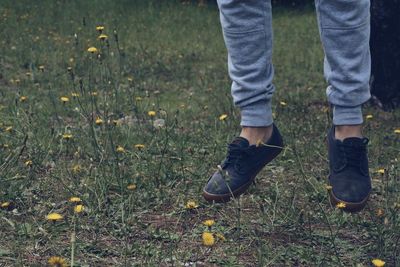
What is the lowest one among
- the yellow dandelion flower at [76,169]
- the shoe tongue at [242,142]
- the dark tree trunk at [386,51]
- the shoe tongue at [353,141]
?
the dark tree trunk at [386,51]

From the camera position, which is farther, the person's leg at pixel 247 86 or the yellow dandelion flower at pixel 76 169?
the yellow dandelion flower at pixel 76 169

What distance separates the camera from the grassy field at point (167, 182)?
6.72 ft

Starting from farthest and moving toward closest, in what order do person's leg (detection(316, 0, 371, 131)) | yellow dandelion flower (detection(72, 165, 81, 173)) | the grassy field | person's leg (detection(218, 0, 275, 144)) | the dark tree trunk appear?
1. the dark tree trunk
2. yellow dandelion flower (detection(72, 165, 81, 173))
3. person's leg (detection(218, 0, 275, 144))
4. person's leg (detection(316, 0, 371, 131))
5. the grassy field

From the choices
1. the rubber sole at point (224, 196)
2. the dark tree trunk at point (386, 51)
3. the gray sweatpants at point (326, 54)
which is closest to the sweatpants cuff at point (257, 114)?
the gray sweatpants at point (326, 54)

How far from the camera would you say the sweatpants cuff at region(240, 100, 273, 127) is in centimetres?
238

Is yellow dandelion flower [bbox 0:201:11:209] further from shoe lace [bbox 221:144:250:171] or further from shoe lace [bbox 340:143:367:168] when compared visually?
shoe lace [bbox 340:143:367:168]

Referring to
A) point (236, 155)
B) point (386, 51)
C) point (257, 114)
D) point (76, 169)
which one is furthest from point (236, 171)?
point (386, 51)

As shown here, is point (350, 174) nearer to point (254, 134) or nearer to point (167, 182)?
point (254, 134)

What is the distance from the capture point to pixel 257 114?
7.86 feet

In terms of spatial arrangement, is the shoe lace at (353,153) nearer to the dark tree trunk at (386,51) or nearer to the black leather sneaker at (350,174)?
the black leather sneaker at (350,174)

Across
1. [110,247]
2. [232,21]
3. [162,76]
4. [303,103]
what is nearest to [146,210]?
[110,247]

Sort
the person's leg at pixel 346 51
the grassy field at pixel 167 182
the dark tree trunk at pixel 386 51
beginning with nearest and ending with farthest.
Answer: the grassy field at pixel 167 182 → the person's leg at pixel 346 51 → the dark tree trunk at pixel 386 51

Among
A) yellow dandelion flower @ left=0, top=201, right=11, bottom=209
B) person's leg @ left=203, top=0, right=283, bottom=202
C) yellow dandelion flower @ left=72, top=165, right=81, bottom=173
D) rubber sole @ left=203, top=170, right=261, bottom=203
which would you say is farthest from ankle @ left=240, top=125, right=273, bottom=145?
yellow dandelion flower @ left=0, top=201, right=11, bottom=209

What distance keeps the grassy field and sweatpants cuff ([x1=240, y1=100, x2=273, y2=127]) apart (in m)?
0.22
